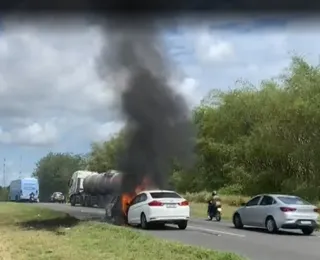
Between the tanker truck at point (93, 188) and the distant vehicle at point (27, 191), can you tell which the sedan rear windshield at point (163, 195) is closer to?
the tanker truck at point (93, 188)

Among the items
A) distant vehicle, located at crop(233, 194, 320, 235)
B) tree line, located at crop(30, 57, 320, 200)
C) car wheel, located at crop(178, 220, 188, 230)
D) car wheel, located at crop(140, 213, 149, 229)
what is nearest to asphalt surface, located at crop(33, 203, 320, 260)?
car wheel, located at crop(178, 220, 188, 230)

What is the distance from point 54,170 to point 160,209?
291ft

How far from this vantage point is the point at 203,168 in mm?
54344

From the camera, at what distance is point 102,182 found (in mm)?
42438

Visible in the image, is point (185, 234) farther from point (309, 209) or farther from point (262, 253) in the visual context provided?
point (262, 253)

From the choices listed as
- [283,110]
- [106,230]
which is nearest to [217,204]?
[106,230]

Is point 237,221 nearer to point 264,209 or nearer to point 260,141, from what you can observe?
point 264,209

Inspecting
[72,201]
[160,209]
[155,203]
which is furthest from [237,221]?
[72,201]

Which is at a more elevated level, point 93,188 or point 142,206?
point 93,188

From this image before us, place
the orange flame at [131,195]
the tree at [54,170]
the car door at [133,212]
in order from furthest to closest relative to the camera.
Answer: the tree at [54,170], the orange flame at [131,195], the car door at [133,212]

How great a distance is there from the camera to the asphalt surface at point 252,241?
14.4 m

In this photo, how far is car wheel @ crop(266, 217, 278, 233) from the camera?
20825mm

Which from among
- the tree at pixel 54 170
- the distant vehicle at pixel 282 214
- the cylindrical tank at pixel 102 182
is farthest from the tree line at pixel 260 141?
the tree at pixel 54 170

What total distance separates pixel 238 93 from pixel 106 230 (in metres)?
30.7
